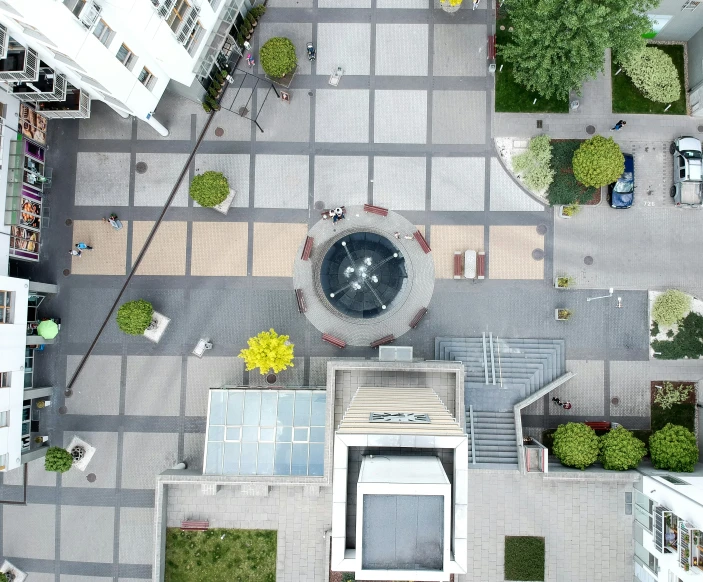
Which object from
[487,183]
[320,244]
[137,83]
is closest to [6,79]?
[137,83]

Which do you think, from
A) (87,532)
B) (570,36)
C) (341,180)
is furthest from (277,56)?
(87,532)

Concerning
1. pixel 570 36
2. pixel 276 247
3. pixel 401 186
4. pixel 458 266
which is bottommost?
pixel 458 266

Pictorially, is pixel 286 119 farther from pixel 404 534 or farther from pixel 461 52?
pixel 404 534

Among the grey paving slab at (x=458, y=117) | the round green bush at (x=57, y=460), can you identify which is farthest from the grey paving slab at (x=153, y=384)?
the grey paving slab at (x=458, y=117)

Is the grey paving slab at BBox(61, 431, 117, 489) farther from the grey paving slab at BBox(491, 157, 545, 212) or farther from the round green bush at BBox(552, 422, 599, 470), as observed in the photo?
the grey paving slab at BBox(491, 157, 545, 212)

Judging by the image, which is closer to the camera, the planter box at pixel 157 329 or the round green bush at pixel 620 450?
the round green bush at pixel 620 450

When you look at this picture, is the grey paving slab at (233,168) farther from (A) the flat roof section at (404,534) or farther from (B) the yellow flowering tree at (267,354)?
(A) the flat roof section at (404,534)

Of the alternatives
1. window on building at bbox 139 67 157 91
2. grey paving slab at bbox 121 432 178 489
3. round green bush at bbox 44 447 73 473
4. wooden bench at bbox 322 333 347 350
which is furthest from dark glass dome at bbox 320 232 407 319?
round green bush at bbox 44 447 73 473
